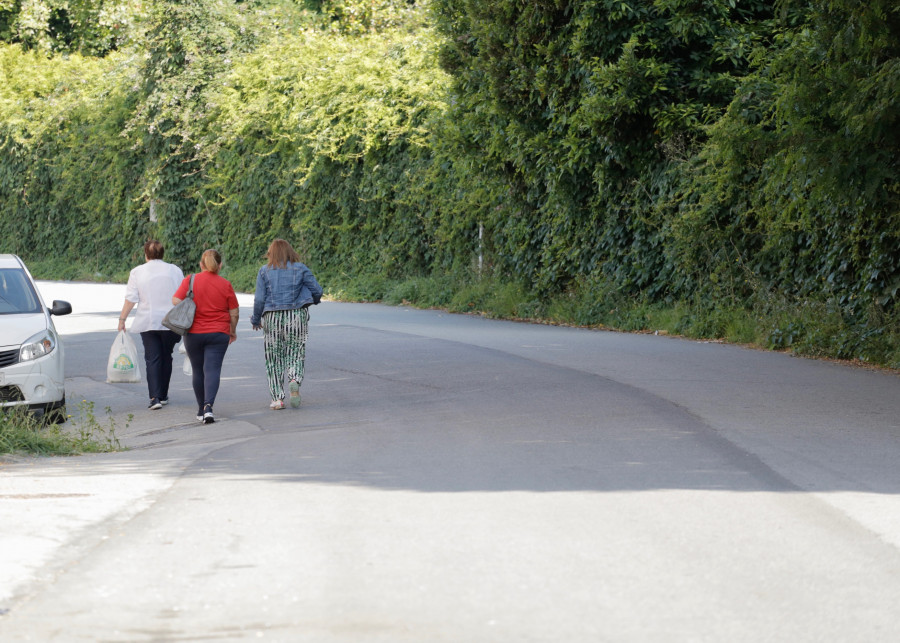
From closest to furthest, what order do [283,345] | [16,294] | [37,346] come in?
1. [37,346]
2. [283,345]
3. [16,294]

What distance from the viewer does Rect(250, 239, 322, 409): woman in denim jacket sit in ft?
39.8

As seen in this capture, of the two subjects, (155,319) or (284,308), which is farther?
(155,319)

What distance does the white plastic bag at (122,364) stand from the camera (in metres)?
12.9

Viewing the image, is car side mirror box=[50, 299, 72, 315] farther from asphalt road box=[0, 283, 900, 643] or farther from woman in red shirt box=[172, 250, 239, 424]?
woman in red shirt box=[172, 250, 239, 424]

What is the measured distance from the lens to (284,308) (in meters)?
12.2

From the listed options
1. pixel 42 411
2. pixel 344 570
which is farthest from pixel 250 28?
pixel 344 570

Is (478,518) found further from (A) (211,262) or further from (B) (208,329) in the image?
(A) (211,262)

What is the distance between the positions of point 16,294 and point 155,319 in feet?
4.61

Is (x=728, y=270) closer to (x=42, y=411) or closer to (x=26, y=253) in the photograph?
(x=42, y=411)

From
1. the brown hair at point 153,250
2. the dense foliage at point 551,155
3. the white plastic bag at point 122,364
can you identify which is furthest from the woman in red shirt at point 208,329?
the dense foliage at point 551,155

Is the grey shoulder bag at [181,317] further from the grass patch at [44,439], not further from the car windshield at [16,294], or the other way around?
the car windshield at [16,294]

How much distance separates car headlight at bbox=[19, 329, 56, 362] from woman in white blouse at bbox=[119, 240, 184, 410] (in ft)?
3.48

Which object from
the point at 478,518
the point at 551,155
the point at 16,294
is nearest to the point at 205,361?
the point at 16,294

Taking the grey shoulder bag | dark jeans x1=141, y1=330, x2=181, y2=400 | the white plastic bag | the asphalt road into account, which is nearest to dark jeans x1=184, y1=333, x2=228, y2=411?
the grey shoulder bag
